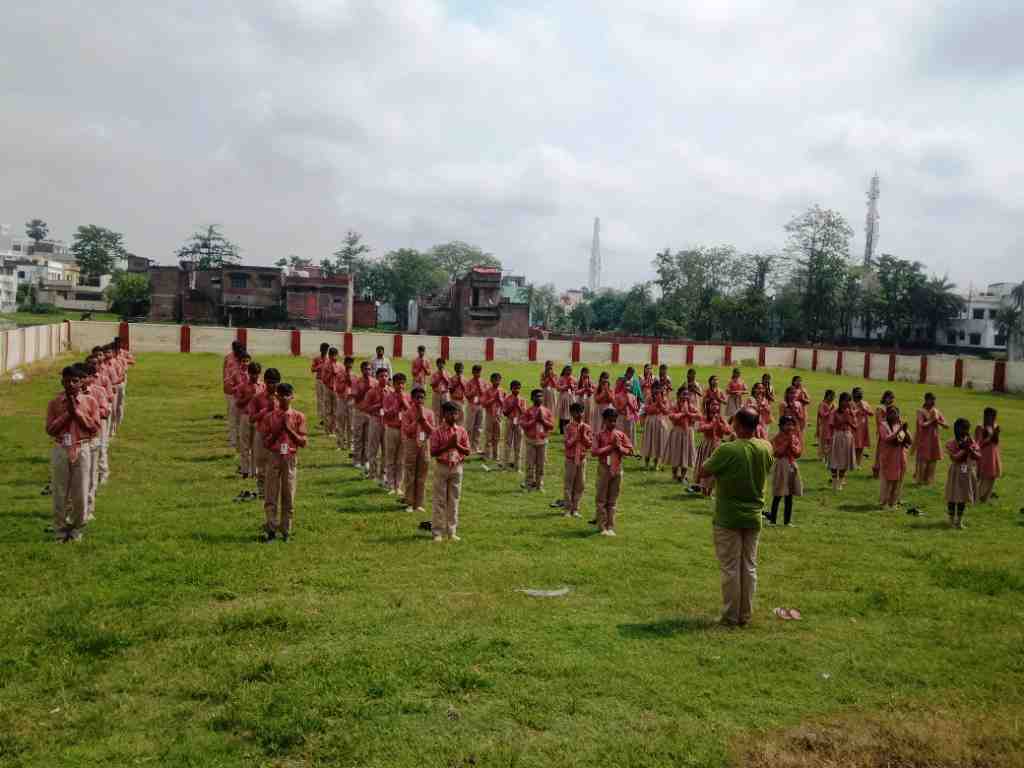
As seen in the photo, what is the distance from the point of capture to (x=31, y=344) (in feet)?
98.5

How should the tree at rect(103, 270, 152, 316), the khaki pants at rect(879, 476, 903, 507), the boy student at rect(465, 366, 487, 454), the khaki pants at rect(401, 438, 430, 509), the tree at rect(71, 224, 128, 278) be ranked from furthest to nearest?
the tree at rect(71, 224, 128, 278) < the tree at rect(103, 270, 152, 316) < the boy student at rect(465, 366, 487, 454) < the khaki pants at rect(879, 476, 903, 507) < the khaki pants at rect(401, 438, 430, 509)

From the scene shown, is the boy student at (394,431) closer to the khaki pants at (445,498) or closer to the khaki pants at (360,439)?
the khaki pants at (360,439)

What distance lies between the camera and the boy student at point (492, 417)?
59.2 ft

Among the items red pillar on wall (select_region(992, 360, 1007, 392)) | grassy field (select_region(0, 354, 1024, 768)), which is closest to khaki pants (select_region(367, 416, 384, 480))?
grassy field (select_region(0, 354, 1024, 768))

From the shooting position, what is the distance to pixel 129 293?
7138cm

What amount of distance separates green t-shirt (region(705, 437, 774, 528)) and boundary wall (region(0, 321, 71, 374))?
84.9 feet

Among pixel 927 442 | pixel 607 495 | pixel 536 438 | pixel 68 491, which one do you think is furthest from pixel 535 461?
pixel 927 442

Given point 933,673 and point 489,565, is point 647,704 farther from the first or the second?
point 489,565

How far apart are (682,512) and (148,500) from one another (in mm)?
8752

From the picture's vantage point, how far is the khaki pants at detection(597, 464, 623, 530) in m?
11.8

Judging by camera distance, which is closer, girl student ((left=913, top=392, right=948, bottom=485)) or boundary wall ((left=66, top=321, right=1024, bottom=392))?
girl student ((left=913, top=392, right=948, bottom=485))

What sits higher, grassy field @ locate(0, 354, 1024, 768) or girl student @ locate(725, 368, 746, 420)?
girl student @ locate(725, 368, 746, 420)

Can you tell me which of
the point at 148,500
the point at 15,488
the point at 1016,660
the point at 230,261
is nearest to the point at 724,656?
the point at 1016,660

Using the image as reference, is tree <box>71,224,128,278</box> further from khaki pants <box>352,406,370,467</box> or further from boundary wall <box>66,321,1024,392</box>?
khaki pants <box>352,406,370,467</box>
